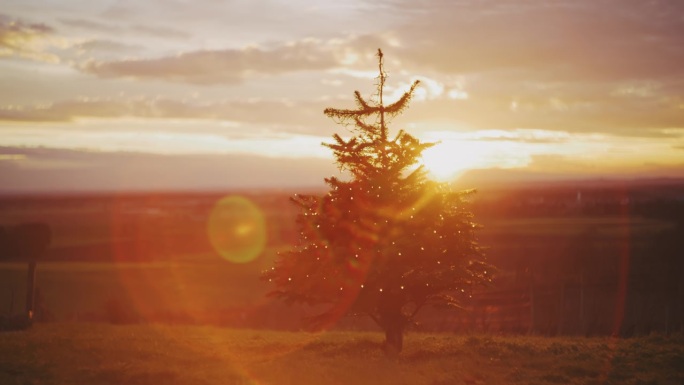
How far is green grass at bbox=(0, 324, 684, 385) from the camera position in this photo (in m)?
15.8

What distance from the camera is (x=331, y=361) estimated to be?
17312 millimetres

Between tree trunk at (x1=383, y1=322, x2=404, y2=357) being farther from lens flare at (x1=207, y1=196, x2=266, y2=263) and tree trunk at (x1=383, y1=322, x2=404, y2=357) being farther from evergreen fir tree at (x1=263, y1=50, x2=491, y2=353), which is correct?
lens flare at (x1=207, y1=196, x2=266, y2=263)

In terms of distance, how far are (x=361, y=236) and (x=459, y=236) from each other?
8.02 ft

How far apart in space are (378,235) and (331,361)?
317 centimetres

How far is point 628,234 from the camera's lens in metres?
71.4

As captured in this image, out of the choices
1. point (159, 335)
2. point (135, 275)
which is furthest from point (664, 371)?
point (135, 275)

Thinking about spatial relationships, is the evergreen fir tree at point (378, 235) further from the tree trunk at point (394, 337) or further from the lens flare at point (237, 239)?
the lens flare at point (237, 239)

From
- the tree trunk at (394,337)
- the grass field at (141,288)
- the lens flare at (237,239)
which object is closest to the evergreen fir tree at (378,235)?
the tree trunk at (394,337)

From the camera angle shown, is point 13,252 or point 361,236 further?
point 13,252

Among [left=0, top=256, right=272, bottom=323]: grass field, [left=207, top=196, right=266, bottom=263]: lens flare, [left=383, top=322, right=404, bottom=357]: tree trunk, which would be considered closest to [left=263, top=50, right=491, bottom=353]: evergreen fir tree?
[left=383, top=322, right=404, bottom=357]: tree trunk

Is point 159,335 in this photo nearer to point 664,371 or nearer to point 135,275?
point 664,371

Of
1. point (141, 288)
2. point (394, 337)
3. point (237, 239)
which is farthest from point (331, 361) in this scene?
point (237, 239)

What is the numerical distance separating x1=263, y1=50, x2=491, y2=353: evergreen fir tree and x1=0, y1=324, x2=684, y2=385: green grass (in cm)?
158

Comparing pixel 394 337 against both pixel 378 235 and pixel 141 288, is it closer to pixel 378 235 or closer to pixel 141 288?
pixel 378 235
